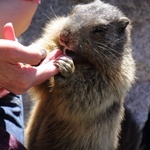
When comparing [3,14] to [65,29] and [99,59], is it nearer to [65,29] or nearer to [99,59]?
[65,29]

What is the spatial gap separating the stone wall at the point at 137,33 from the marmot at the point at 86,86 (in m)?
0.94

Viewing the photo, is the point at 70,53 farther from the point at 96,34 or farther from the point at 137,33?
the point at 137,33

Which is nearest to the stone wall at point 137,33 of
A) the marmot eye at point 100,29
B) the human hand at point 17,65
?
the marmot eye at point 100,29

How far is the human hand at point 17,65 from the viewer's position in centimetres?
103

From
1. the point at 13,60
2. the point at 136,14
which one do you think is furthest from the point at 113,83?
the point at 136,14

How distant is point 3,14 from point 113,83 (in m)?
0.43

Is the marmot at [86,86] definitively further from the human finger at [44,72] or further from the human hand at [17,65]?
the human hand at [17,65]

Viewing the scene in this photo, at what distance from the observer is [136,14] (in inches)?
99.0

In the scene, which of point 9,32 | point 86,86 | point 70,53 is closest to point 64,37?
point 70,53

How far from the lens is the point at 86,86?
141cm

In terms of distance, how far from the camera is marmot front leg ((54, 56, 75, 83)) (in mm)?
1241

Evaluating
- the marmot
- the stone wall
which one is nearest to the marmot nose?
the marmot

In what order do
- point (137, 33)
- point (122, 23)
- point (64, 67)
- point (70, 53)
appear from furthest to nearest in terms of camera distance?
point (137, 33)
point (122, 23)
point (70, 53)
point (64, 67)

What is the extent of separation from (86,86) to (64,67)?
7.1 inches
